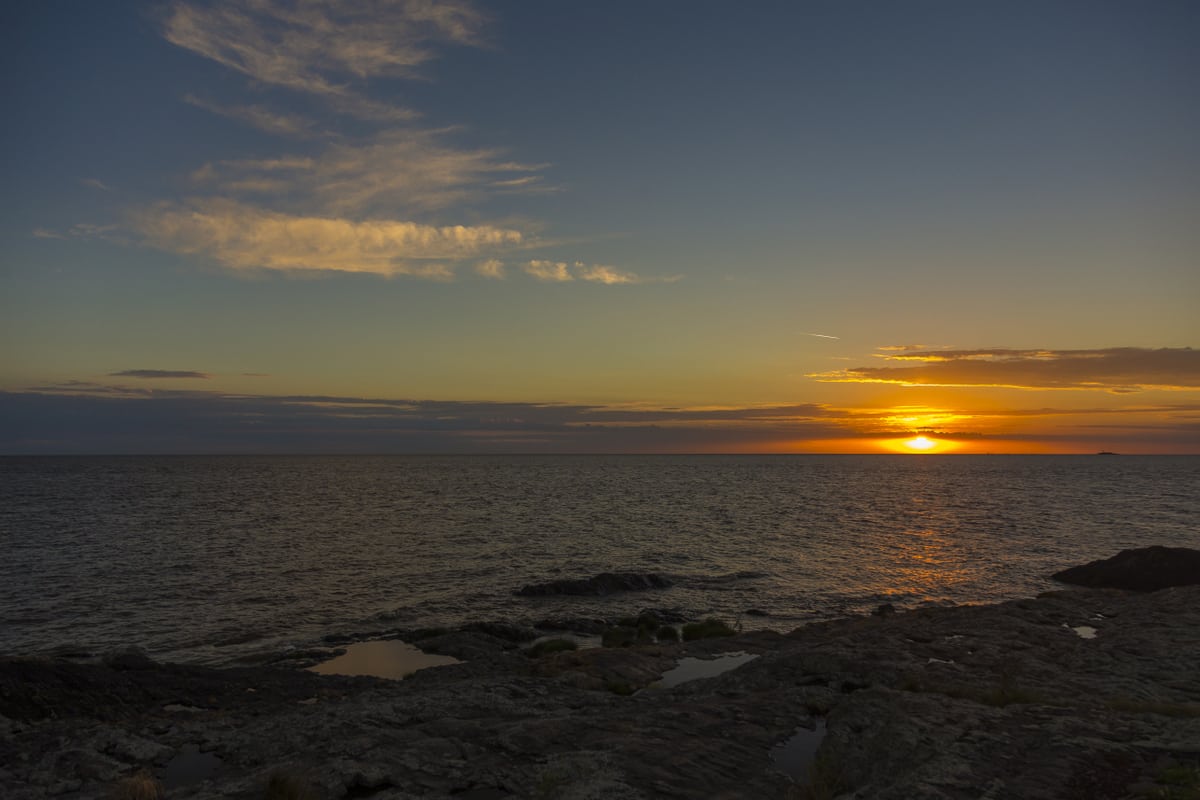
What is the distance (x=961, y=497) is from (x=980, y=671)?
127762mm

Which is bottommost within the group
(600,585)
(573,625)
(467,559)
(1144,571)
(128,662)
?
(467,559)

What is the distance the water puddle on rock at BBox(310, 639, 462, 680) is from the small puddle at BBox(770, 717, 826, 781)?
14858mm

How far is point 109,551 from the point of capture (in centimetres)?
6016

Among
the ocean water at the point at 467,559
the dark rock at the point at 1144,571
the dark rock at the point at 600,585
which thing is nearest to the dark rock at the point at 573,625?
the ocean water at the point at 467,559

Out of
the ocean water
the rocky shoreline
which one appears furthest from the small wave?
the rocky shoreline

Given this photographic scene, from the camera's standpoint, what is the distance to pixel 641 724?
1795cm

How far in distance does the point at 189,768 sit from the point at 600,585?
3151cm

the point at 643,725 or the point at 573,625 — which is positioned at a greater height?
the point at 643,725

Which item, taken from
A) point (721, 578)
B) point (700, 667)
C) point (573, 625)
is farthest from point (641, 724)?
point (721, 578)

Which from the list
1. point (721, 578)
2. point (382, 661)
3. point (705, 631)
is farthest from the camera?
point (721, 578)

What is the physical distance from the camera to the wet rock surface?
47.8ft

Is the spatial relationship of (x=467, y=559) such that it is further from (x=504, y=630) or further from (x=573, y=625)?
(x=504, y=630)

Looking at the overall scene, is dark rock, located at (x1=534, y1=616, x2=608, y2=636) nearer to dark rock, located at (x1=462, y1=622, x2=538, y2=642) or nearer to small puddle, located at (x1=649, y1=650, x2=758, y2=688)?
dark rock, located at (x1=462, y1=622, x2=538, y2=642)

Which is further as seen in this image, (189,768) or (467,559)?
(467,559)
